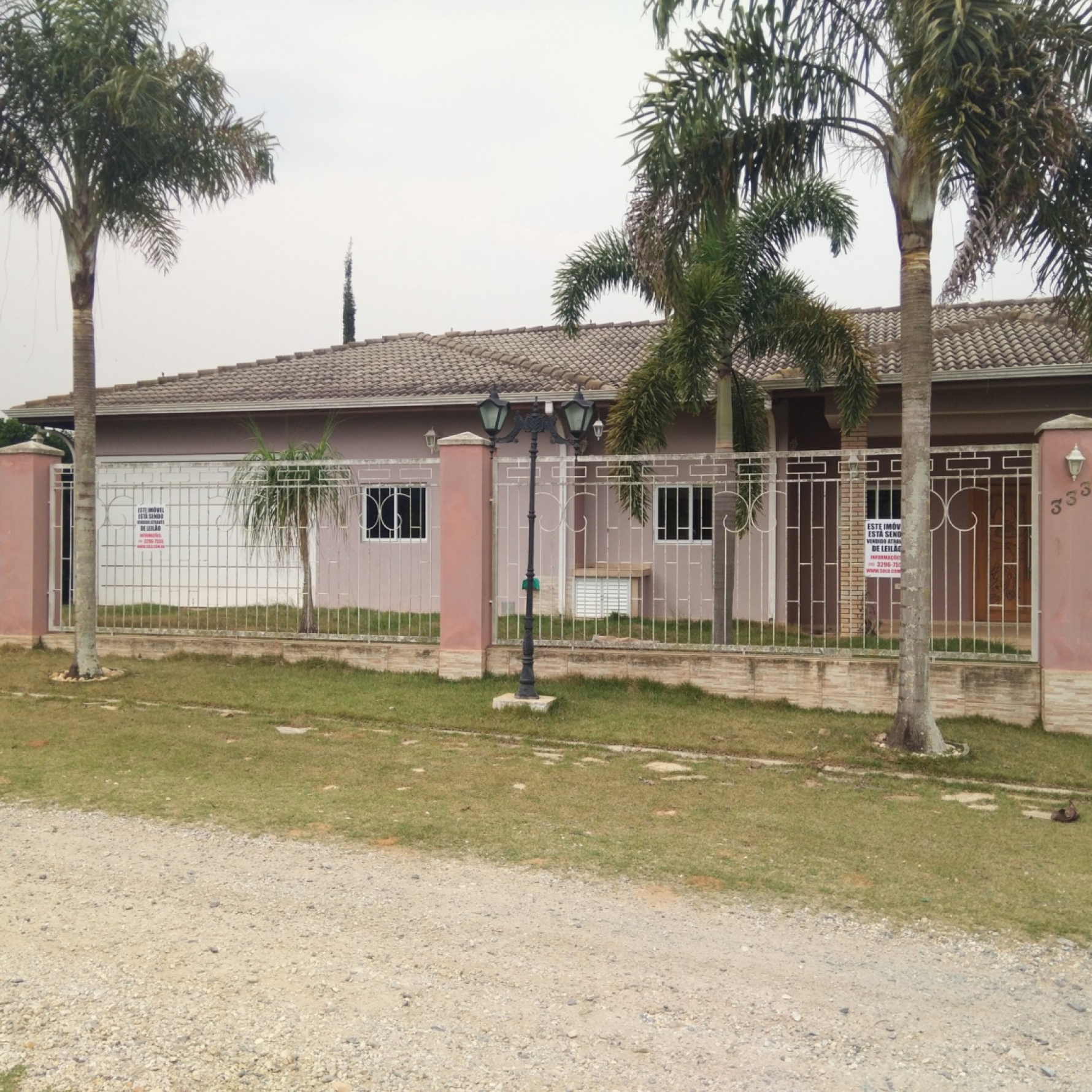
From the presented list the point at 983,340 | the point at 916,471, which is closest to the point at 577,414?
the point at 916,471

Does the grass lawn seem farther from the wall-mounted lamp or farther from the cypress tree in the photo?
the cypress tree

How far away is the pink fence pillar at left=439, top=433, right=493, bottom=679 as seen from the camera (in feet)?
33.0

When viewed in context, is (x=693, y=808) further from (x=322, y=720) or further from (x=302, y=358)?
(x=302, y=358)

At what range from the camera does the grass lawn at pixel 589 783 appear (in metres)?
5.07

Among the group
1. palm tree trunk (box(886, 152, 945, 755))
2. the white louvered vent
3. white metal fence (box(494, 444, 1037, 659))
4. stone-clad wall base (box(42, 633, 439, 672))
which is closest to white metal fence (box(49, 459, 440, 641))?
stone-clad wall base (box(42, 633, 439, 672))

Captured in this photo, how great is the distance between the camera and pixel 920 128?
22.5 feet

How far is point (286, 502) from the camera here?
11.9m

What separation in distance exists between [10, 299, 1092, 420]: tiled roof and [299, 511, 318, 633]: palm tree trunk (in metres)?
3.56

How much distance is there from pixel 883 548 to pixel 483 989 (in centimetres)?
632

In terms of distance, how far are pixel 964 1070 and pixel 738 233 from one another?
9.52 metres

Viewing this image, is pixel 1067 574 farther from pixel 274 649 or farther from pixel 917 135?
pixel 274 649

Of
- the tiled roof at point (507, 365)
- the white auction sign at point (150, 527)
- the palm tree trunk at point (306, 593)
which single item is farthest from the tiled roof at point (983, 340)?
the white auction sign at point (150, 527)

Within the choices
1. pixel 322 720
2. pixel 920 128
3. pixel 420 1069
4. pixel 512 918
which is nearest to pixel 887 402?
pixel 920 128

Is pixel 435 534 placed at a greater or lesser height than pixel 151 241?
lesser
